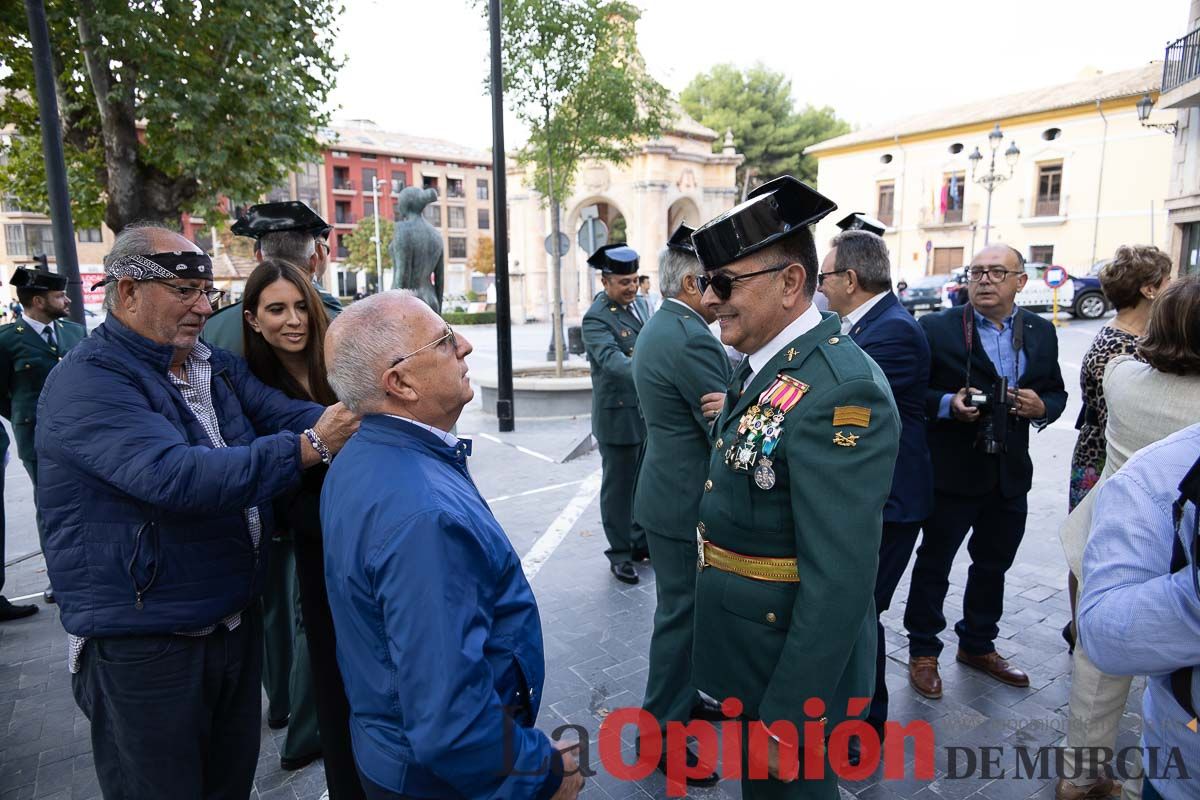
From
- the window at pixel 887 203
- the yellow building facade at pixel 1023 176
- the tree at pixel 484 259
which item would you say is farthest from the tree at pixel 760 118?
the tree at pixel 484 259

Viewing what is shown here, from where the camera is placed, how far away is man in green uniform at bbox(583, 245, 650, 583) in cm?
514

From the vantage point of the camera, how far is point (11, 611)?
4.56 meters

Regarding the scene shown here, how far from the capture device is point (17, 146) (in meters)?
9.30

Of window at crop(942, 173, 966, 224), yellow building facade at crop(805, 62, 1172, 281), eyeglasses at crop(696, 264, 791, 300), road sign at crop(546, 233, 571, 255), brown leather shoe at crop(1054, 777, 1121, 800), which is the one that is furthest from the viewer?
window at crop(942, 173, 966, 224)

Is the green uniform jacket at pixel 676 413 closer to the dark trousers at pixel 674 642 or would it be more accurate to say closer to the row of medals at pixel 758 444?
the dark trousers at pixel 674 642

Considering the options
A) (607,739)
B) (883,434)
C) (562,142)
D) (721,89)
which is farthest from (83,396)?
(721,89)

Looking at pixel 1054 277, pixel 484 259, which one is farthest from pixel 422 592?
pixel 484 259

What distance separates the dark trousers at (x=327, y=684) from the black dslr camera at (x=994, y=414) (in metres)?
2.97

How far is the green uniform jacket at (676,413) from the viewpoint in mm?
3195

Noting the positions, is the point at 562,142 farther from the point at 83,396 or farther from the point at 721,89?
the point at 721,89

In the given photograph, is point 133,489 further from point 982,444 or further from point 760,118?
→ point 760,118

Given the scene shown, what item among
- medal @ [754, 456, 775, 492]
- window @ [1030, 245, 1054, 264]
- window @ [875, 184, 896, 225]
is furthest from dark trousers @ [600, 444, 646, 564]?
window @ [875, 184, 896, 225]

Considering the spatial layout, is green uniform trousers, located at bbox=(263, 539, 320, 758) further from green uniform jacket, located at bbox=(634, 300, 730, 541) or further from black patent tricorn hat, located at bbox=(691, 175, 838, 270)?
black patent tricorn hat, located at bbox=(691, 175, 838, 270)

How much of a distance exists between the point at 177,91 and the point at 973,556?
820 centimetres
